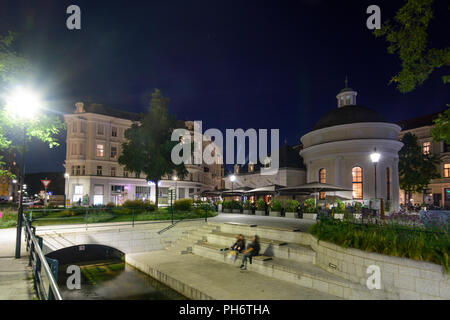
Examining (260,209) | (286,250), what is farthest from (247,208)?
(286,250)

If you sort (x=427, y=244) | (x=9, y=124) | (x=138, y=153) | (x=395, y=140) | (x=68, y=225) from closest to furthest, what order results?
(x=427, y=244) → (x=9, y=124) → (x=68, y=225) → (x=138, y=153) → (x=395, y=140)

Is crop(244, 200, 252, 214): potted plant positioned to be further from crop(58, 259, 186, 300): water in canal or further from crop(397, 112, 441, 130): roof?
crop(397, 112, 441, 130): roof

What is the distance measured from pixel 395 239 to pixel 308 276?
9.67 ft

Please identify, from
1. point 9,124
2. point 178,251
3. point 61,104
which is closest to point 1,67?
point 9,124

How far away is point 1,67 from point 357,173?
34.7 meters

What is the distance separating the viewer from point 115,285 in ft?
37.4

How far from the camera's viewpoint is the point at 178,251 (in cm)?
1603

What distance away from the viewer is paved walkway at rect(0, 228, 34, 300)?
6.56 m

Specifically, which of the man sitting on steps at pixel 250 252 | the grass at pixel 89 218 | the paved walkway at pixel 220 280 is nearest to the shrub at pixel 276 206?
the grass at pixel 89 218

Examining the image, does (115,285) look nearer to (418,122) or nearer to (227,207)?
(227,207)
